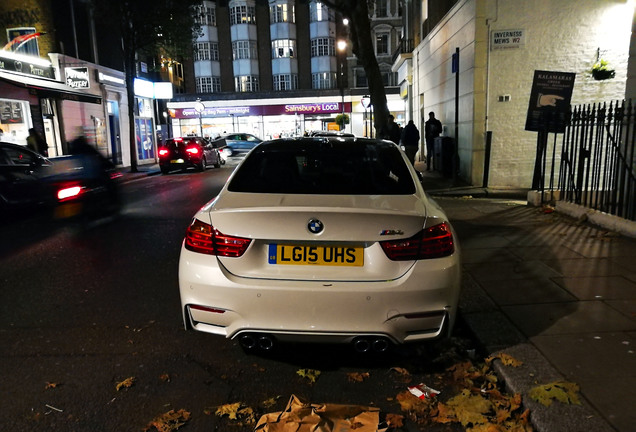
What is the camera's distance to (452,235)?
3246 mm

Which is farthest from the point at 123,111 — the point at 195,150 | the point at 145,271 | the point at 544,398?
the point at 544,398

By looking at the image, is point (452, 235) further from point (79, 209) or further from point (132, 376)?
point (79, 209)

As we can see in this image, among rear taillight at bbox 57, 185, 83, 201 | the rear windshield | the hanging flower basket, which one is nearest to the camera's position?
the rear windshield

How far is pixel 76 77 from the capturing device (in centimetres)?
2169

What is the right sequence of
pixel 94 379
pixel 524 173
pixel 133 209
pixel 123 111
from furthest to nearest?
pixel 123 111, pixel 524 173, pixel 133 209, pixel 94 379

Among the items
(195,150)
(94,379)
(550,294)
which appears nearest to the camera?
(94,379)

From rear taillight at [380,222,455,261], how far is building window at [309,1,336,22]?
48867mm

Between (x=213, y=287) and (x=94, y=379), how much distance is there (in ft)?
3.73

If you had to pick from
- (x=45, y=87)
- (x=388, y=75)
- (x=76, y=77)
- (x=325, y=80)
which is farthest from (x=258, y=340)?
(x=388, y=75)

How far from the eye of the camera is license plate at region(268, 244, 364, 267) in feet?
9.88

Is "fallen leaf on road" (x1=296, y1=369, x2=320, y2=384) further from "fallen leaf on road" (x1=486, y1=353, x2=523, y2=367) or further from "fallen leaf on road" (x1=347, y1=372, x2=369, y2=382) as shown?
"fallen leaf on road" (x1=486, y1=353, x2=523, y2=367)

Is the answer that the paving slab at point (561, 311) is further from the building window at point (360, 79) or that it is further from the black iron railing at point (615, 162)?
the building window at point (360, 79)

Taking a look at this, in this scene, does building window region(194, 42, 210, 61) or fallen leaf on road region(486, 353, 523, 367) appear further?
building window region(194, 42, 210, 61)

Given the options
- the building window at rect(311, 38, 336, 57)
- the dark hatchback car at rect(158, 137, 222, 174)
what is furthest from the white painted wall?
the building window at rect(311, 38, 336, 57)
